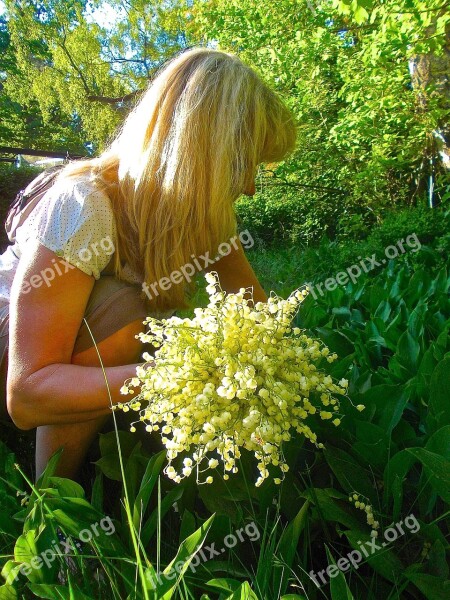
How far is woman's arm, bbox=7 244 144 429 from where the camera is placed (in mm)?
1349

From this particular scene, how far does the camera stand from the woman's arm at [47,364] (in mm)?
1349

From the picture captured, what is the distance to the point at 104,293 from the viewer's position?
1598 millimetres

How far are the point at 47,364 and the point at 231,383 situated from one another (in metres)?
0.64

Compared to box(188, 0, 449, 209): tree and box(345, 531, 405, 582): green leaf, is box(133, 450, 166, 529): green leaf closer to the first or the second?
box(345, 531, 405, 582): green leaf

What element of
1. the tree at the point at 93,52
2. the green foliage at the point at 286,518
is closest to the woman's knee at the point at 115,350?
the green foliage at the point at 286,518

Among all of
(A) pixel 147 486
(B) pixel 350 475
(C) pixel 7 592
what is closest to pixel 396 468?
(B) pixel 350 475

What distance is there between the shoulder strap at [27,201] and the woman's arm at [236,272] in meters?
0.73

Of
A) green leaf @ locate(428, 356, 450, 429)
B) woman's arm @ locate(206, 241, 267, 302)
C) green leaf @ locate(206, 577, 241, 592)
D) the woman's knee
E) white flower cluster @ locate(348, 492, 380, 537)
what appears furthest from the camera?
woman's arm @ locate(206, 241, 267, 302)

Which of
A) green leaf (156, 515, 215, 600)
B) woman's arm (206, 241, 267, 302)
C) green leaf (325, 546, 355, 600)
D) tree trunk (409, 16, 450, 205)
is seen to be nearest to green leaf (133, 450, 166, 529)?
green leaf (156, 515, 215, 600)

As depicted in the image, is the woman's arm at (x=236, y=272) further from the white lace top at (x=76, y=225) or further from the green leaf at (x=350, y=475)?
the green leaf at (x=350, y=475)

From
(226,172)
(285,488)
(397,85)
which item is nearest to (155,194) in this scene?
(226,172)

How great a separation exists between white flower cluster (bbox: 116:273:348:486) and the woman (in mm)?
335

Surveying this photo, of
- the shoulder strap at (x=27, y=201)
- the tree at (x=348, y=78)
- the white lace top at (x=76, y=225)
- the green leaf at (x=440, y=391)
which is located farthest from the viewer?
the tree at (x=348, y=78)

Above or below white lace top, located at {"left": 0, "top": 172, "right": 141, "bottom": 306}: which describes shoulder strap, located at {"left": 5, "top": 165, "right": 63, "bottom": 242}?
above
